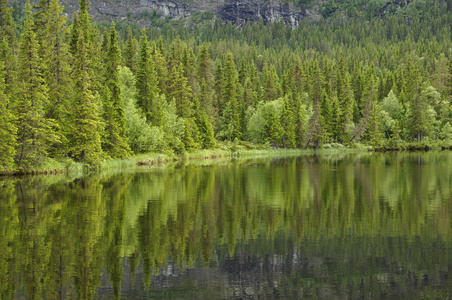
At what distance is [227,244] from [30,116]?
35630mm

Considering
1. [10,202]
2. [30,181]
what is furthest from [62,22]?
[10,202]

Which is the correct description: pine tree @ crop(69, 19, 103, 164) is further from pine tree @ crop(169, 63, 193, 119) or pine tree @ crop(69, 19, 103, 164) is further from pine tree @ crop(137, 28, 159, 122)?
pine tree @ crop(169, 63, 193, 119)

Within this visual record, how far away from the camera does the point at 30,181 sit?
44.0m

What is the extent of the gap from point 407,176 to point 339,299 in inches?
1384

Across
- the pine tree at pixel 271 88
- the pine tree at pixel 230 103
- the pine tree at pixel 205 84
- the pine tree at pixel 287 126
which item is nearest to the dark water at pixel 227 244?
the pine tree at pixel 205 84

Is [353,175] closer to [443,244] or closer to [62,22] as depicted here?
[443,244]

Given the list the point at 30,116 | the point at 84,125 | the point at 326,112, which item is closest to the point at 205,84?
the point at 326,112

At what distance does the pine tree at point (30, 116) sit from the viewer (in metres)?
49.3

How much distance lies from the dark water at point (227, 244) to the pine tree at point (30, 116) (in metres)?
14.2

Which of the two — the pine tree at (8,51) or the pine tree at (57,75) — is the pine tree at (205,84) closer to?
the pine tree at (8,51)

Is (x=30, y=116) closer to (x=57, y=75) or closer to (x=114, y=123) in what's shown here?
(x=57, y=75)

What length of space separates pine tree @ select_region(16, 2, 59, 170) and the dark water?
14216mm

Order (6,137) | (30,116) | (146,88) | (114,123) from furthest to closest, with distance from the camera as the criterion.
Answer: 1. (146,88)
2. (114,123)
3. (30,116)
4. (6,137)

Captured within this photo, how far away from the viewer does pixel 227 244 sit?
19719mm
